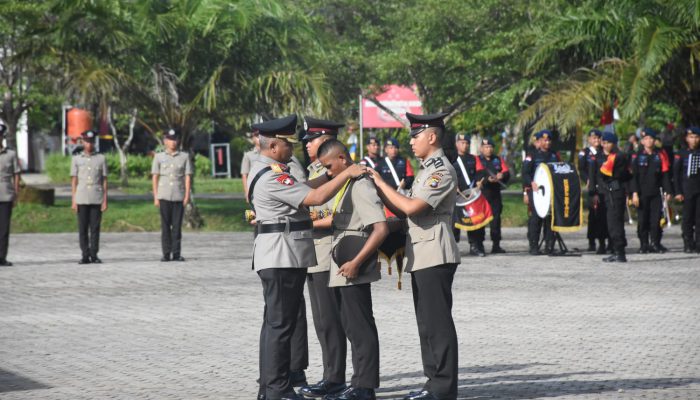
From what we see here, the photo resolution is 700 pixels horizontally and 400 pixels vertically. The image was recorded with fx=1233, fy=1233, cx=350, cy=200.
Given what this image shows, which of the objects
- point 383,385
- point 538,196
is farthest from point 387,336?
point 538,196

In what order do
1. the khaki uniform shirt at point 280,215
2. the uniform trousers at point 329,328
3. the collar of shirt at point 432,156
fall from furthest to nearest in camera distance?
the uniform trousers at point 329,328 → the collar of shirt at point 432,156 → the khaki uniform shirt at point 280,215

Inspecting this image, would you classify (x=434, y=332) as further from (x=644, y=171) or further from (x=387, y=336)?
(x=644, y=171)

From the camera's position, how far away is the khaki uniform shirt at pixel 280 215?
7.54m

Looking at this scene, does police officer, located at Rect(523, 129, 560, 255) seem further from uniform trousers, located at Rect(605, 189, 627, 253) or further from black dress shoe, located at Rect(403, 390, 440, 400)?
black dress shoe, located at Rect(403, 390, 440, 400)

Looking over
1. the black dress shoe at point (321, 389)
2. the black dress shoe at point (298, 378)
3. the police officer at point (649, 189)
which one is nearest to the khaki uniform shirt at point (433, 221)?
the black dress shoe at point (321, 389)

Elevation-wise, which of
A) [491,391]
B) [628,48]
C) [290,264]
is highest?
[628,48]

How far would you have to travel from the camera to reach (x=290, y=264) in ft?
24.8

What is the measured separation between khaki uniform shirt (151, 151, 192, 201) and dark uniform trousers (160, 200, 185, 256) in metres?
0.12

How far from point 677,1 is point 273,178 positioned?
1529 cm

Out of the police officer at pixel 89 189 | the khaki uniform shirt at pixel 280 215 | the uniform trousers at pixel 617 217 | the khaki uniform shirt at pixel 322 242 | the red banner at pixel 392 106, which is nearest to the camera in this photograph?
the khaki uniform shirt at pixel 280 215

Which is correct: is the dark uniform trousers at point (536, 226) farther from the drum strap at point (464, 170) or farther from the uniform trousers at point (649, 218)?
the uniform trousers at point (649, 218)

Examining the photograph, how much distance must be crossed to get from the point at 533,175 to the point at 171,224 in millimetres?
A: 5512

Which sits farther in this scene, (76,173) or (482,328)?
(76,173)

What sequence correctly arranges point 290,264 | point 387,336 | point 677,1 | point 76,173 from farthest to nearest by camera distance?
1. point 677,1
2. point 76,173
3. point 387,336
4. point 290,264
